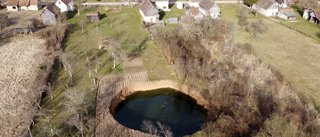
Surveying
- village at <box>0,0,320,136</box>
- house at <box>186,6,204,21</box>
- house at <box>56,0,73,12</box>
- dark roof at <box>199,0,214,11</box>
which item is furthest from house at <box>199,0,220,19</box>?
house at <box>56,0,73,12</box>

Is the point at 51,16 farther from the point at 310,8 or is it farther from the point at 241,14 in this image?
the point at 310,8

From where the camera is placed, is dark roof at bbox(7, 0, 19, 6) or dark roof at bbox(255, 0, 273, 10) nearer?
dark roof at bbox(7, 0, 19, 6)

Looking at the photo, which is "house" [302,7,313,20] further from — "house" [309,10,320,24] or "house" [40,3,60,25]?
"house" [40,3,60,25]

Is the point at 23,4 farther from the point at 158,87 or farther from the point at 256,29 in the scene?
the point at 256,29

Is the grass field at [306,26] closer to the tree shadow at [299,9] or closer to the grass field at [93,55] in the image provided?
the tree shadow at [299,9]

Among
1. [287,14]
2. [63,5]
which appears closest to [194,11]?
[287,14]

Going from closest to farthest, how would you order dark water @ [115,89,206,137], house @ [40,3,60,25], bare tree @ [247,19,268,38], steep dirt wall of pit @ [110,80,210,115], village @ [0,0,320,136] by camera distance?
village @ [0,0,320,136], dark water @ [115,89,206,137], steep dirt wall of pit @ [110,80,210,115], bare tree @ [247,19,268,38], house @ [40,3,60,25]

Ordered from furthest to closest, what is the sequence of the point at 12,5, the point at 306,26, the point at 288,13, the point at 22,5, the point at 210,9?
the point at 288,13
the point at 22,5
the point at 12,5
the point at 210,9
the point at 306,26

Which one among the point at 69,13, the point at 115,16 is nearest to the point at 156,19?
the point at 115,16
